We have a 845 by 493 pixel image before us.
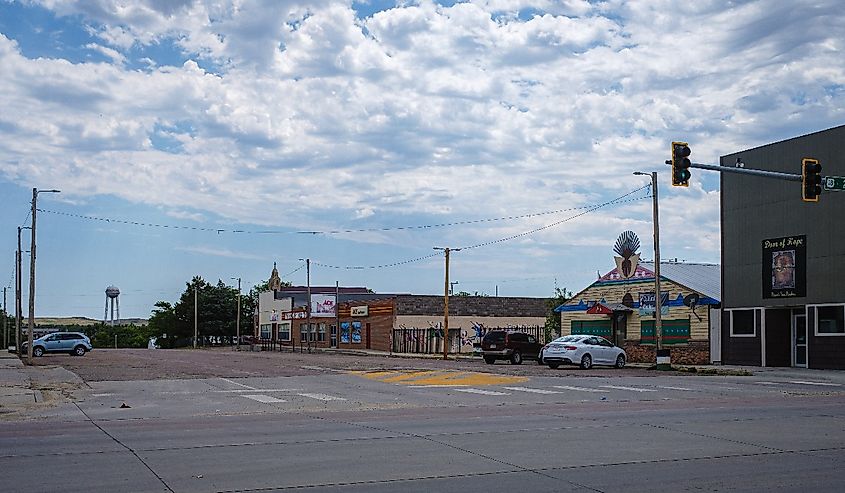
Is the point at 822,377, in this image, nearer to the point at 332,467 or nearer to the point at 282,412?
the point at 282,412

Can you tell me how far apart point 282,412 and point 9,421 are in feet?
16.1

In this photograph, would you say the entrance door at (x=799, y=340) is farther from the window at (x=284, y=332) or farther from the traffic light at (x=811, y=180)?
the window at (x=284, y=332)

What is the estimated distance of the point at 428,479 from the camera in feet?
34.3

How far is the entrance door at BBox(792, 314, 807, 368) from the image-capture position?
38000 millimetres

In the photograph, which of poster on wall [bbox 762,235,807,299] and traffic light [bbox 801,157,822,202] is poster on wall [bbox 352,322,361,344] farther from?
traffic light [bbox 801,157,822,202]

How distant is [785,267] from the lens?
38.2 m

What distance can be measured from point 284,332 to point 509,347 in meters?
62.2

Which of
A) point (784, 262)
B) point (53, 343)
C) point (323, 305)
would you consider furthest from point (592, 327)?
point (323, 305)

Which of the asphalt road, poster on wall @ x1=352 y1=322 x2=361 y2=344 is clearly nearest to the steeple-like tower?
poster on wall @ x1=352 y1=322 x2=361 y2=344

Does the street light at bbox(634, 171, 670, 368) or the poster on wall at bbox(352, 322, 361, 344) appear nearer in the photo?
the street light at bbox(634, 171, 670, 368)

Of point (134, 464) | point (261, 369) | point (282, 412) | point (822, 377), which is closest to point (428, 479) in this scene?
point (134, 464)

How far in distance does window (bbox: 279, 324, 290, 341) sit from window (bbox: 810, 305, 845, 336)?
72592 mm

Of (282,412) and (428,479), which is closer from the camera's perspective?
(428,479)

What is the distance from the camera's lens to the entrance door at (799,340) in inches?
1496
